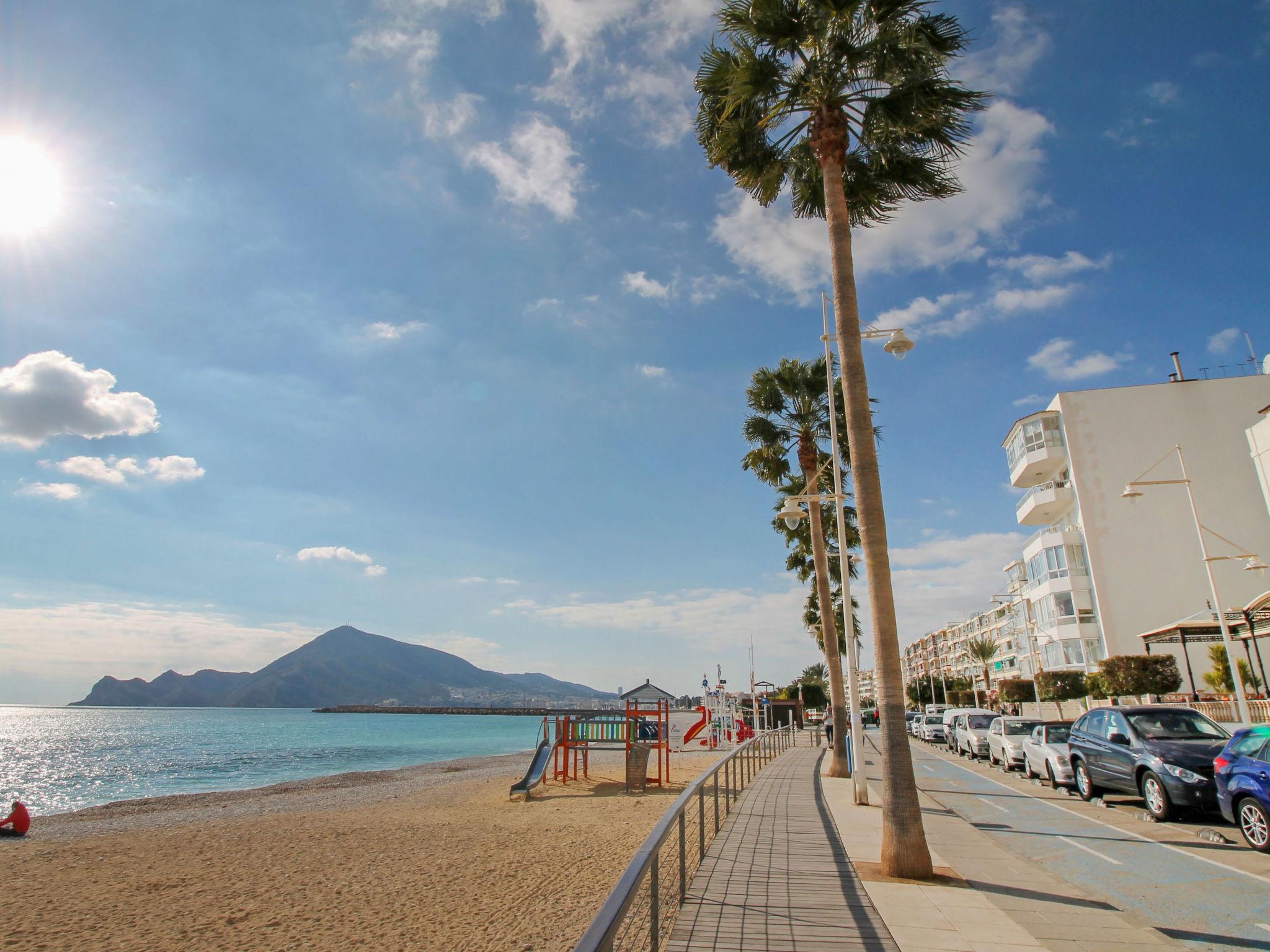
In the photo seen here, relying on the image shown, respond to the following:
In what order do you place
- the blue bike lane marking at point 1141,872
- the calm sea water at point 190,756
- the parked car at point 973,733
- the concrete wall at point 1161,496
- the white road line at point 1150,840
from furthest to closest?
the concrete wall at point 1161,496 < the calm sea water at point 190,756 < the parked car at point 973,733 < the white road line at point 1150,840 < the blue bike lane marking at point 1141,872

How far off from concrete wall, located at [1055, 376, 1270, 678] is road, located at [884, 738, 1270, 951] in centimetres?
2668

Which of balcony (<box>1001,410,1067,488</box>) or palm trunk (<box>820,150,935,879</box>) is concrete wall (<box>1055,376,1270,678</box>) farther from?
palm trunk (<box>820,150,935,879</box>)

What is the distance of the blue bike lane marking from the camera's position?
6.14m

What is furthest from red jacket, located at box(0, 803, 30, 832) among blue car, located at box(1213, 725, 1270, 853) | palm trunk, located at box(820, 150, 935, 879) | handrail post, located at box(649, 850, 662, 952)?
blue car, located at box(1213, 725, 1270, 853)

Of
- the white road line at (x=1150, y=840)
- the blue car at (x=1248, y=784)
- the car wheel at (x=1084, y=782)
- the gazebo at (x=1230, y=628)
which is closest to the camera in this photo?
the white road line at (x=1150, y=840)

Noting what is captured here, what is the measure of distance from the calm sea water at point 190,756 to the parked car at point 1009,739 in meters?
25.9

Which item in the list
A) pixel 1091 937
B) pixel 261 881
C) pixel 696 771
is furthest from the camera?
pixel 696 771

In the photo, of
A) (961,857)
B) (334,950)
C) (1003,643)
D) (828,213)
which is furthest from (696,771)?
(1003,643)

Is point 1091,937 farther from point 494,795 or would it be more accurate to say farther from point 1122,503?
point 1122,503

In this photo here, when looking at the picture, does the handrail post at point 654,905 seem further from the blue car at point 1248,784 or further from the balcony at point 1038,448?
the balcony at point 1038,448

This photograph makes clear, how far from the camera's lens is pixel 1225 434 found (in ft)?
123

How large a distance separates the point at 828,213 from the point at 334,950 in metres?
10.1

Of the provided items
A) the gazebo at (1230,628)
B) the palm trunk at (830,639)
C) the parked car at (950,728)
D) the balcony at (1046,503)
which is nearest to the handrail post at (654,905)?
the palm trunk at (830,639)

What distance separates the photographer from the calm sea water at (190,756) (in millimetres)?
33656
